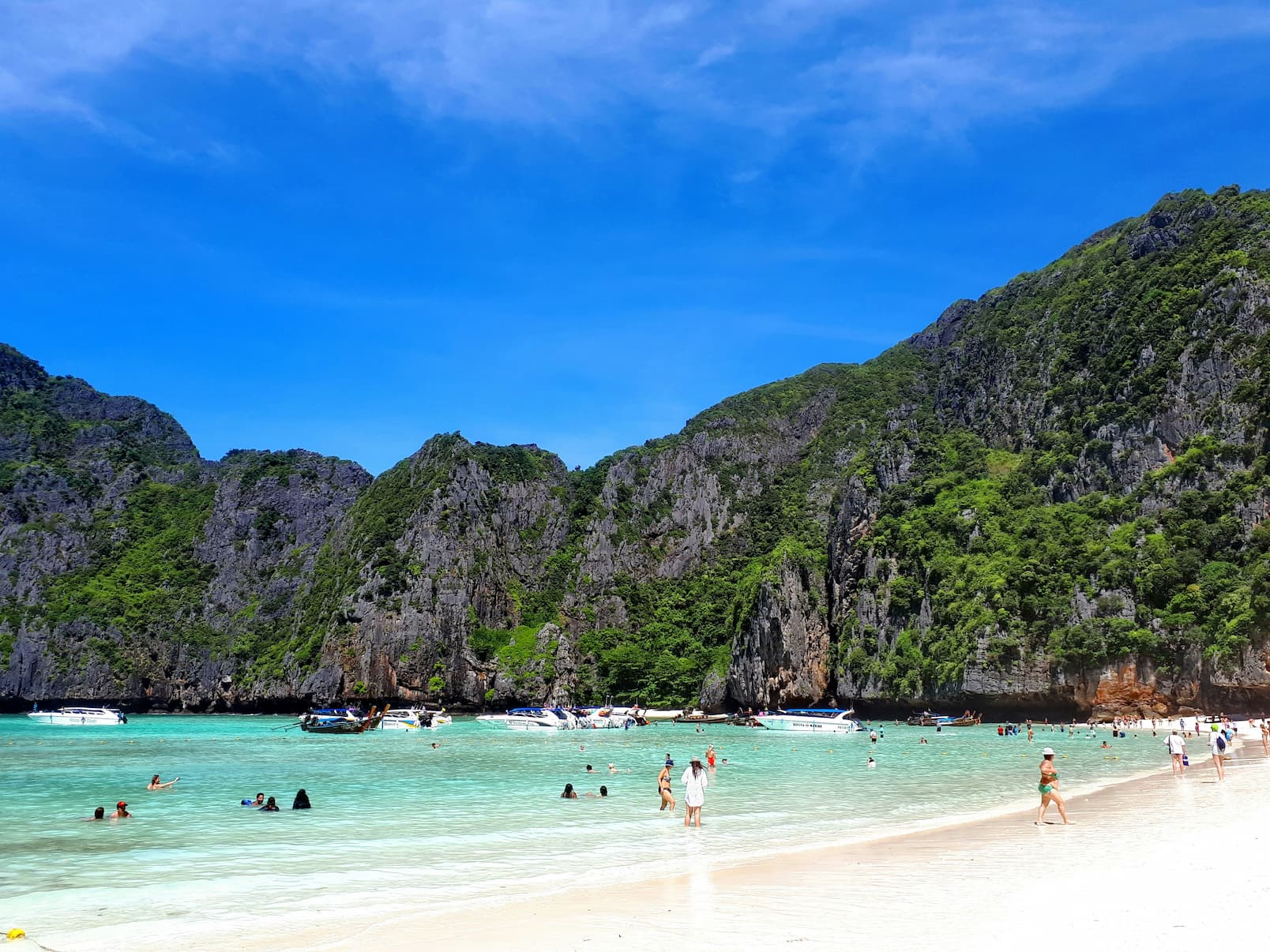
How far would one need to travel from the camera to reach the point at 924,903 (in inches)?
453

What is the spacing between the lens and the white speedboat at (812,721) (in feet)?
235

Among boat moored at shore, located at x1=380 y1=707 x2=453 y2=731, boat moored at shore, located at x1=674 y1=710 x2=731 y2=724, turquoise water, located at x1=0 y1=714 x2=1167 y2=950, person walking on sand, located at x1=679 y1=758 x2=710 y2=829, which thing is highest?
person walking on sand, located at x1=679 y1=758 x2=710 y2=829

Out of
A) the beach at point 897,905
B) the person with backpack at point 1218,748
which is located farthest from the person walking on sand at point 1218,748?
the beach at point 897,905

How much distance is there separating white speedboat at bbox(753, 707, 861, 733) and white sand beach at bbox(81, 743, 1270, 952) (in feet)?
183

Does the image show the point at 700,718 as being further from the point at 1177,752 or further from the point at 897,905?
the point at 897,905

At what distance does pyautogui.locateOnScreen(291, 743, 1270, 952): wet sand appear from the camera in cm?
966

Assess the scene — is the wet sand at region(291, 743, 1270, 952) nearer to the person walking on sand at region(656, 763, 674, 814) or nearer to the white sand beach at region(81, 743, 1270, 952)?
the white sand beach at region(81, 743, 1270, 952)

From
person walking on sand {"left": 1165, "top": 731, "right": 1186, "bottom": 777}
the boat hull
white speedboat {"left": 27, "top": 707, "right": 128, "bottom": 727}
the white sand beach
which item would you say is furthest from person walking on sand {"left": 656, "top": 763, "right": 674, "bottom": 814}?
white speedboat {"left": 27, "top": 707, "right": 128, "bottom": 727}

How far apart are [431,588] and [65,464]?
94580mm

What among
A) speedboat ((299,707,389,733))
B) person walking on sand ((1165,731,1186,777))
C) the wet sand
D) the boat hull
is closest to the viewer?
the wet sand

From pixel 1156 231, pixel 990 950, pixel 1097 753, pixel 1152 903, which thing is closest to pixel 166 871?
pixel 990 950

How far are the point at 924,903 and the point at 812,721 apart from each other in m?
65.0

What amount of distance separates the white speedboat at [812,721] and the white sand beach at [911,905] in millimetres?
55687

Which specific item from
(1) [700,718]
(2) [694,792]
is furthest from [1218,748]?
(1) [700,718]
